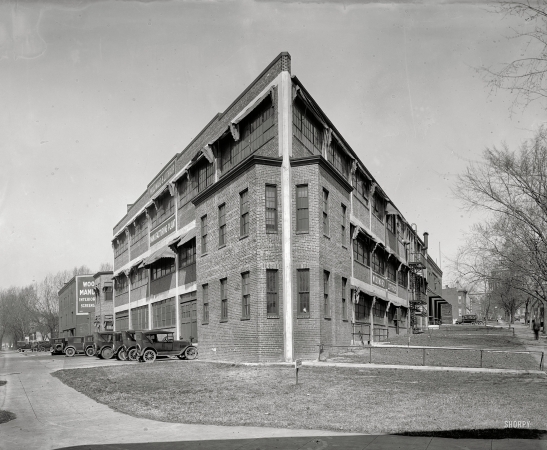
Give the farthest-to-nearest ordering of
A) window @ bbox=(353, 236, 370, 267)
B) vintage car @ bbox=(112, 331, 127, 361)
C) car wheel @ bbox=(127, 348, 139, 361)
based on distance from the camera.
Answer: window @ bbox=(353, 236, 370, 267) → vintage car @ bbox=(112, 331, 127, 361) → car wheel @ bbox=(127, 348, 139, 361)

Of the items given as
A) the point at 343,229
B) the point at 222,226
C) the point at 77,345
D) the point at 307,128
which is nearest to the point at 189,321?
the point at 222,226

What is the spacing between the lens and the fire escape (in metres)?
58.4

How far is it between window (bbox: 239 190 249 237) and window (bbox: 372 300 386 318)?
1687cm

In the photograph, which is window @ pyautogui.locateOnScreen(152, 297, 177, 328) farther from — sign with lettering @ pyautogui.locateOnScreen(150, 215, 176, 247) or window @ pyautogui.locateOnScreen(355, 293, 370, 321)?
window @ pyautogui.locateOnScreen(355, 293, 370, 321)

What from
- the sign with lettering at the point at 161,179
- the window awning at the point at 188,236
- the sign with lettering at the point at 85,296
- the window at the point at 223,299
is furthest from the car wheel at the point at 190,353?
the sign with lettering at the point at 85,296

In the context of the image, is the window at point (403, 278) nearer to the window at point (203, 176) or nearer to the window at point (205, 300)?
the window at point (203, 176)

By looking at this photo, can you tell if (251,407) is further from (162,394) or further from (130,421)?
(162,394)

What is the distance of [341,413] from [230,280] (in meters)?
15.3

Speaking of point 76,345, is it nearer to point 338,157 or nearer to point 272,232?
point 338,157

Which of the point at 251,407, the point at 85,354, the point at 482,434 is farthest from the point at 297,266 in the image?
the point at 85,354

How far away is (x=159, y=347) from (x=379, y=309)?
57.1ft

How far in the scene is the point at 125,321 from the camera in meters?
57.7

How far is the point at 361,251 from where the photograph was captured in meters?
37.9

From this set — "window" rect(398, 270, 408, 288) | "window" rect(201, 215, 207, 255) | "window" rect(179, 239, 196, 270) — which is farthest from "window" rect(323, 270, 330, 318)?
"window" rect(398, 270, 408, 288)
